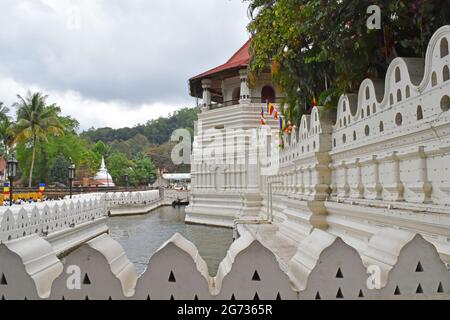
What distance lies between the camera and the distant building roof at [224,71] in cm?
2197

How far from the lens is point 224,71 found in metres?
22.5

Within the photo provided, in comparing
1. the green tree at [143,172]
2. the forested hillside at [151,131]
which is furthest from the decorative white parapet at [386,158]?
the forested hillside at [151,131]

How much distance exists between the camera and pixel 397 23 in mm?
4855

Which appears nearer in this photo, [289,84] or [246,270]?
[246,270]

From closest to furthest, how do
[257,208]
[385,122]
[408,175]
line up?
[408,175] < [385,122] < [257,208]

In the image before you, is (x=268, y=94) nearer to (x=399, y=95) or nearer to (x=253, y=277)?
(x=399, y=95)

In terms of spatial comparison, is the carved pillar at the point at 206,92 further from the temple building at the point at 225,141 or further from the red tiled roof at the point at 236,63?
the red tiled roof at the point at 236,63

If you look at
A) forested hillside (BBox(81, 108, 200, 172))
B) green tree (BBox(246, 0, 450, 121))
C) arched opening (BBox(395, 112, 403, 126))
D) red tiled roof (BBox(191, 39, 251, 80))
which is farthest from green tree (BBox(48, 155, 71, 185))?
forested hillside (BBox(81, 108, 200, 172))

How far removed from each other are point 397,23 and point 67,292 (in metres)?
4.56

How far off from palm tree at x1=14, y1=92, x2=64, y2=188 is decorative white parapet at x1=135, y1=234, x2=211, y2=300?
38.3m

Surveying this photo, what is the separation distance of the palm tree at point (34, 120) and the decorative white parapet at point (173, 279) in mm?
38318

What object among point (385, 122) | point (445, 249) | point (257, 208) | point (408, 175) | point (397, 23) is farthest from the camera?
point (257, 208)

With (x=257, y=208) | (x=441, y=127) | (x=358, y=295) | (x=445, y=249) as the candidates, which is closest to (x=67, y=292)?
(x=358, y=295)
